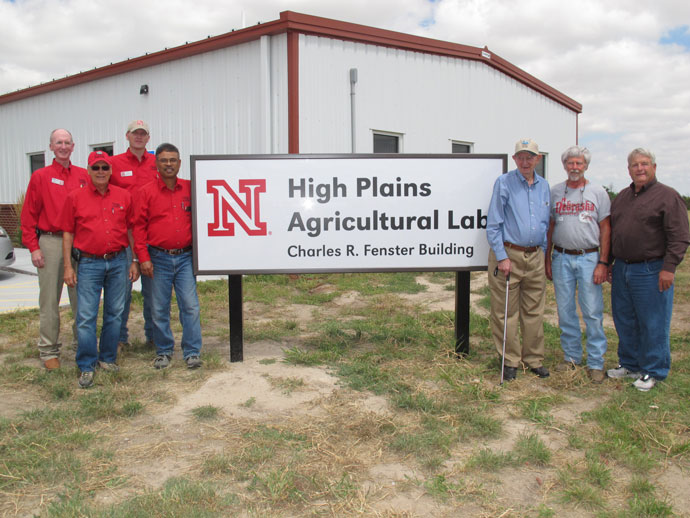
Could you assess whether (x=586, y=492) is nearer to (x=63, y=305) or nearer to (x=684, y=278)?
(x=63, y=305)

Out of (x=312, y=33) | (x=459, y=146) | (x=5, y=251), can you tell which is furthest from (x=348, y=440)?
(x=459, y=146)

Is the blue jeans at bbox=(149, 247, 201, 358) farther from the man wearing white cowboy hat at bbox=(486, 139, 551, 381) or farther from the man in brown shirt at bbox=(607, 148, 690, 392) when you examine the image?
the man in brown shirt at bbox=(607, 148, 690, 392)

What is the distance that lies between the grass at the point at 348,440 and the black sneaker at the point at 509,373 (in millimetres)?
86

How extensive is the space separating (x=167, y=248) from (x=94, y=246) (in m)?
0.60

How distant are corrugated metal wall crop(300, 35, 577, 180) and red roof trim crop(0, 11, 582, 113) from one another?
163 mm

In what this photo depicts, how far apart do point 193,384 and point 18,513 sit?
1.92m

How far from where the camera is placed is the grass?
114 inches

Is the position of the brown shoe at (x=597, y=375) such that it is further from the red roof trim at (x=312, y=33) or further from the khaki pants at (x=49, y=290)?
the red roof trim at (x=312, y=33)

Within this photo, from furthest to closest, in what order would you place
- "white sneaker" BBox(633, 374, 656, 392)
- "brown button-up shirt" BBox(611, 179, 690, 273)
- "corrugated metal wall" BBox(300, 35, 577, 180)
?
"corrugated metal wall" BBox(300, 35, 577, 180)
"white sneaker" BBox(633, 374, 656, 392)
"brown button-up shirt" BBox(611, 179, 690, 273)

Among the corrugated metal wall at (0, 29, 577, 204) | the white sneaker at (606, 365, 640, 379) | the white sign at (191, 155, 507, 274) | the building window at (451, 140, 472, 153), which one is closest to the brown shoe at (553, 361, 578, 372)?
the white sneaker at (606, 365, 640, 379)

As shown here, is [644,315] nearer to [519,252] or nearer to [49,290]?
[519,252]

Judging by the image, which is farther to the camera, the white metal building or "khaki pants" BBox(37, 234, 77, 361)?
the white metal building

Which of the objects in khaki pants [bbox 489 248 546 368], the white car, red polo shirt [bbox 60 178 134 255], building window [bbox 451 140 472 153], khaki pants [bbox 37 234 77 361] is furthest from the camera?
building window [bbox 451 140 472 153]

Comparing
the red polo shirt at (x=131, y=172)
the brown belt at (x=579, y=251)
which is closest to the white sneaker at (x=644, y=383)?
the brown belt at (x=579, y=251)
